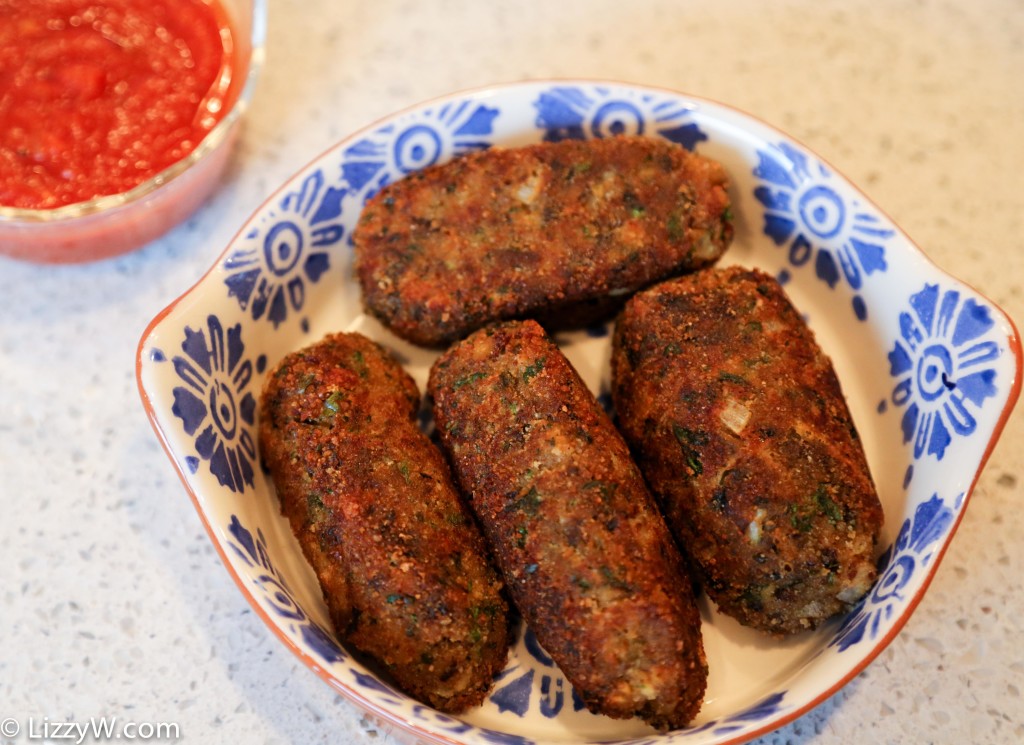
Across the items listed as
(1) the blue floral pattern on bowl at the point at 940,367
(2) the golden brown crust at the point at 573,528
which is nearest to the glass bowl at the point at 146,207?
(2) the golden brown crust at the point at 573,528

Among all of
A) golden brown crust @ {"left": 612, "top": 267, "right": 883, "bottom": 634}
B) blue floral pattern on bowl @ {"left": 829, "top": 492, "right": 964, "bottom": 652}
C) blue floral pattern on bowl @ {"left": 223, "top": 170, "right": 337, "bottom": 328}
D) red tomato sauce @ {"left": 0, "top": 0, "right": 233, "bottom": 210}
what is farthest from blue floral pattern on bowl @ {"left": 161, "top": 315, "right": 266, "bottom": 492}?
blue floral pattern on bowl @ {"left": 829, "top": 492, "right": 964, "bottom": 652}

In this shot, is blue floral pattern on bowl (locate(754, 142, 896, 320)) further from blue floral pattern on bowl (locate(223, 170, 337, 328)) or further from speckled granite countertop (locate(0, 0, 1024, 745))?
blue floral pattern on bowl (locate(223, 170, 337, 328))

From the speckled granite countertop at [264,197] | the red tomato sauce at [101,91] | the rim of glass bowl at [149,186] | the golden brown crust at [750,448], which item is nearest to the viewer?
the golden brown crust at [750,448]

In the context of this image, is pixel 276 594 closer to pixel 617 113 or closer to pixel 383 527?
pixel 383 527

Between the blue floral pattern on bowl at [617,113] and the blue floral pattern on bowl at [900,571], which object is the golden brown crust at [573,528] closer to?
the blue floral pattern on bowl at [900,571]

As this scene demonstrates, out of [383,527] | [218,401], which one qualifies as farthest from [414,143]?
[383,527]

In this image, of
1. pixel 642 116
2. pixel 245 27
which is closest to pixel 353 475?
pixel 642 116

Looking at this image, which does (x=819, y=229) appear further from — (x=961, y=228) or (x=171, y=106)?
(x=171, y=106)
